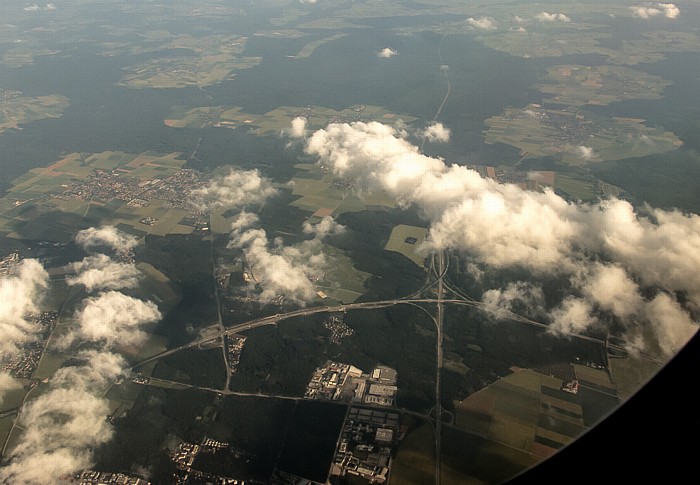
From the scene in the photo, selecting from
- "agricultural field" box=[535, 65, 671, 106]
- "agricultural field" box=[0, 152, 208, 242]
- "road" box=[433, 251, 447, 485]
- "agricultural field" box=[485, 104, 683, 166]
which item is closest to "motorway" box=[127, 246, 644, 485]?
"road" box=[433, 251, 447, 485]

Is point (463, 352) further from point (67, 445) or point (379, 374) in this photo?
point (67, 445)

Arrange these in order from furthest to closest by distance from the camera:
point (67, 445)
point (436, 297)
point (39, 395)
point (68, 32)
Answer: point (68, 32)
point (436, 297)
point (39, 395)
point (67, 445)

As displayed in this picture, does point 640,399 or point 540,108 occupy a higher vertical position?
point 640,399

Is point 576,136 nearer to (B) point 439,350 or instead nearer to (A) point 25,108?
(B) point 439,350

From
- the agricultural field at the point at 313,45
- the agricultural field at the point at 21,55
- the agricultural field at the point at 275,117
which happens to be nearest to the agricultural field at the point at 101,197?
the agricultural field at the point at 275,117

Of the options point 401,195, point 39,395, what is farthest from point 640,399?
point 401,195

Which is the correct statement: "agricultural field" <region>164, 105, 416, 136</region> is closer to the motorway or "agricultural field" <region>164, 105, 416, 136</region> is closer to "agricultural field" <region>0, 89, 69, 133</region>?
"agricultural field" <region>0, 89, 69, 133</region>
